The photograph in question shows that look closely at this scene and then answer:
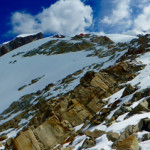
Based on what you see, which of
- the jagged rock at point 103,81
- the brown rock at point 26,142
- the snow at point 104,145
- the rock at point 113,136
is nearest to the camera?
the snow at point 104,145

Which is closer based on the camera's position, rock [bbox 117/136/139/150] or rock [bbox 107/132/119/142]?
rock [bbox 117/136/139/150]

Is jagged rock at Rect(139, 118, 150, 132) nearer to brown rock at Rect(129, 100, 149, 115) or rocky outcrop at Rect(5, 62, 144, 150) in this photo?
rocky outcrop at Rect(5, 62, 144, 150)

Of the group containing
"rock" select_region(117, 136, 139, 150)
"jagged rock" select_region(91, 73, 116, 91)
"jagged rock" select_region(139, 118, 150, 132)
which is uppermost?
"jagged rock" select_region(91, 73, 116, 91)

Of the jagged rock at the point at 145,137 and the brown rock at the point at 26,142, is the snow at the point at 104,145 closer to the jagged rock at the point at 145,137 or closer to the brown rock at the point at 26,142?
the jagged rock at the point at 145,137

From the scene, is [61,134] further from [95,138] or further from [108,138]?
[108,138]

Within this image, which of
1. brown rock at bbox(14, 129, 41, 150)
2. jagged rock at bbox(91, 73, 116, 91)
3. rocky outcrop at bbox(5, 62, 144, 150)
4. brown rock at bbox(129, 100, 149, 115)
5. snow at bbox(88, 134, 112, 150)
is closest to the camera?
snow at bbox(88, 134, 112, 150)

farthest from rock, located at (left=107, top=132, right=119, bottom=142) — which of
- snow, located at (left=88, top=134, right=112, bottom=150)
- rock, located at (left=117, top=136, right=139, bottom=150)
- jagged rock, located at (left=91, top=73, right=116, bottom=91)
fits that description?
jagged rock, located at (left=91, top=73, right=116, bottom=91)

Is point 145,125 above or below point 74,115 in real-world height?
below

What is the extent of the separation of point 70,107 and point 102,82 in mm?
5154

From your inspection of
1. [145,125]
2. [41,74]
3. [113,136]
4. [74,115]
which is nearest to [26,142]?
[74,115]

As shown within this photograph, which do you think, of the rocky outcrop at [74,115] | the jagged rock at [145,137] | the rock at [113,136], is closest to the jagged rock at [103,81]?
the rocky outcrop at [74,115]

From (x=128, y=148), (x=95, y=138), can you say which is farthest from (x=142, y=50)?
(x=128, y=148)

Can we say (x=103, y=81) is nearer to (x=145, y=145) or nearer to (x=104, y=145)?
(x=104, y=145)

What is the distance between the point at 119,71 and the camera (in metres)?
18.0
